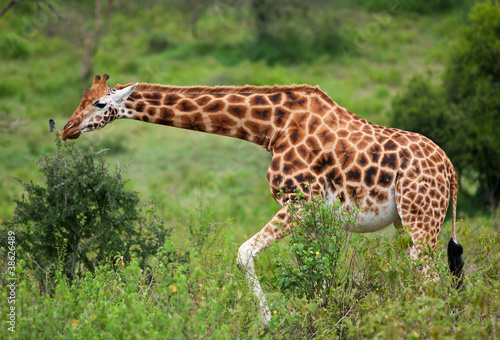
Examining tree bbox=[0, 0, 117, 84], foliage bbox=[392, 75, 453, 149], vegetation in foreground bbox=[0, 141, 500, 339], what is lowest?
foliage bbox=[392, 75, 453, 149]

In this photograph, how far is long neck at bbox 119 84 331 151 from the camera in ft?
19.5

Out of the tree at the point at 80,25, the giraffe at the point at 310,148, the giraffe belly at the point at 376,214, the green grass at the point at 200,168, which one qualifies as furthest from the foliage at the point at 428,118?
the tree at the point at 80,25

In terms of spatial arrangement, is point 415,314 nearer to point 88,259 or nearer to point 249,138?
point 249,138

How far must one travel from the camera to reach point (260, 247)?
543cm

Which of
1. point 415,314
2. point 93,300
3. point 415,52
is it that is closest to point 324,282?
point 415,314

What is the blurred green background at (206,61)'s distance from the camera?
49.7ft

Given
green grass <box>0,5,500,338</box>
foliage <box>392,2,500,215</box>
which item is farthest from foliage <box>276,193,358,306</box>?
foliage <box>392,2,500,215</box>

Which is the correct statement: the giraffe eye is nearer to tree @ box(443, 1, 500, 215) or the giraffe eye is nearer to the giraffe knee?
the giraffe knee

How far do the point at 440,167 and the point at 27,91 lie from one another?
672 inches

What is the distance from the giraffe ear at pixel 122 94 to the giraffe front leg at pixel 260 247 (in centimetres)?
198

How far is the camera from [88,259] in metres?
6.88

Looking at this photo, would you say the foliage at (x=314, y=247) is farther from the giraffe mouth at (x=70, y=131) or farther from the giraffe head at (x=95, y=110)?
the giraffe mouth at (x=70, y=131)

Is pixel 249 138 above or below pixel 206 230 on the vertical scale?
above

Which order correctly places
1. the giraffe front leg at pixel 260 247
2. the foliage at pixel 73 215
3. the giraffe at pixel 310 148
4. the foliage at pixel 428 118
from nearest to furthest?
the giraffe front leg at pixel 260 247 < the giraffe at pixel 310 148 < the foliage at pixel 73 215 < the foliage at pixel 428 118
